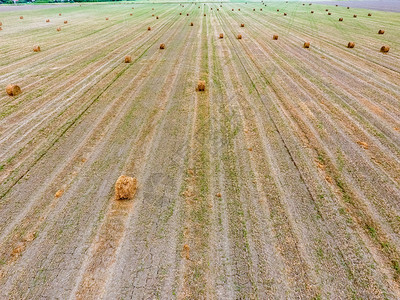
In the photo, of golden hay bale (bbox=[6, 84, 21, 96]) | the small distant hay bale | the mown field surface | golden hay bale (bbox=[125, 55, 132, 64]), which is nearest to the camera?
the mown field surface

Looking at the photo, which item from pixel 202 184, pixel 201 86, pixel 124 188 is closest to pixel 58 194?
pixel 124 188

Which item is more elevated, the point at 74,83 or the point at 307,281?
the point at 74,83

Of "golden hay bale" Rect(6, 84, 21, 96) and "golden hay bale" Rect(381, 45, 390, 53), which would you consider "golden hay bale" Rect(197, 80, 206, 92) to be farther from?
"golden hay bale" Rect(381, 45, 390, 53)

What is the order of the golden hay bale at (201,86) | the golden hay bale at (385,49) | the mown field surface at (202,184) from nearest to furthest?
the mown field surface at (202,184), the golden hay bale at (201,86), the golden hay bale at (385,49)

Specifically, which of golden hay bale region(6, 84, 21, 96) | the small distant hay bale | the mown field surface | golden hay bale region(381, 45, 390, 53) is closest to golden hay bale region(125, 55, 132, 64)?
the mown field surface

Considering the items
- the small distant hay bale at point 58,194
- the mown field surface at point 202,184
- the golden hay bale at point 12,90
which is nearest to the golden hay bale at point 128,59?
the mown field surface at point 202,184

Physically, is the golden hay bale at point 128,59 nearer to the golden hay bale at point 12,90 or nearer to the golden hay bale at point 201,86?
the golden hay bale at point 12,90

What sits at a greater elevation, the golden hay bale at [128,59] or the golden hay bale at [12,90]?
the golden hay bale at [128,59]

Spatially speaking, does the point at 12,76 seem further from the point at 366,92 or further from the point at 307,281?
the point at 366,92

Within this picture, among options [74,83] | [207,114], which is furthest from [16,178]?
[74,83]
